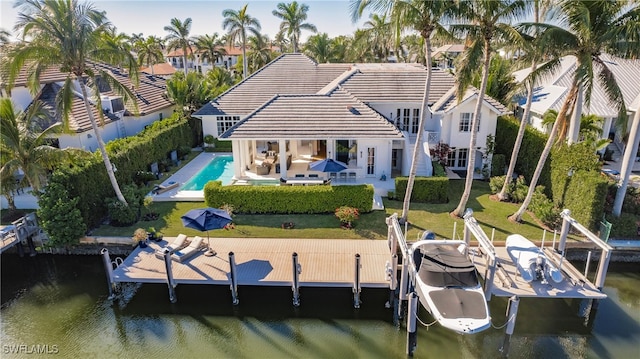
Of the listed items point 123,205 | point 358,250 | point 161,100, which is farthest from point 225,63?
point 358,250

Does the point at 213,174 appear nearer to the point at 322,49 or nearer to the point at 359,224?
the point at 359,224

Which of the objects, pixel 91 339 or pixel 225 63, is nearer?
pixel 91 339

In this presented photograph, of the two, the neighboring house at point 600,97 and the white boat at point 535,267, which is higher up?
the neighboring house at point 600,97

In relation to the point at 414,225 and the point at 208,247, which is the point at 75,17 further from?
the point at 414,225

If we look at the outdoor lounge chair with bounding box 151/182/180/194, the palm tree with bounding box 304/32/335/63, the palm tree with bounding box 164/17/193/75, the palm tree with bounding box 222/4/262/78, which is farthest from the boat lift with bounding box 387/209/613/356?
the palm tree with bounding box 164/17/193/75

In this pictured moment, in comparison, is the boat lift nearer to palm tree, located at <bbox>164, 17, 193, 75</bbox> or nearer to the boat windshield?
the boat windshield

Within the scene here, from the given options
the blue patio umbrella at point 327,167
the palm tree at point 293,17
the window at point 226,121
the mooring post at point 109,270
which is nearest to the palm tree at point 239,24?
the palm tree at point 293,17

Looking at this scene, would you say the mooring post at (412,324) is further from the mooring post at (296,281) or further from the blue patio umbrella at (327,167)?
the blue patio umbrella at (327,167)

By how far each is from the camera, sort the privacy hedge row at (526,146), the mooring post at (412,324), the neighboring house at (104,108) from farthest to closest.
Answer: the neighboring house at (104,108) < the privacy hedge row at (526,146) < the mooring post at (412,324)
